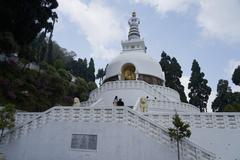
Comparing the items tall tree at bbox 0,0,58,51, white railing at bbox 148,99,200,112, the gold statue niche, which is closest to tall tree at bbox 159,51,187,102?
the gold statue niche

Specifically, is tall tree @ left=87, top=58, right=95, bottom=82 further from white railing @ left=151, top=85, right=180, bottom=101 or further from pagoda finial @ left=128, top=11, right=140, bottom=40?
white railing @ left=151, top=85, right=180, bottom=101

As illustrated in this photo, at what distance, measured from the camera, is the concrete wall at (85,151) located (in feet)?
29.4

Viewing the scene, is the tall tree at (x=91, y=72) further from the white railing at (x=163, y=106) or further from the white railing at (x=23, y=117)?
the white railing at (x=23, y=117)

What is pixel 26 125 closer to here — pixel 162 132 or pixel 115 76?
pixel 162 132

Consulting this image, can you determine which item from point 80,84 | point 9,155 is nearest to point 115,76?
point 80,84

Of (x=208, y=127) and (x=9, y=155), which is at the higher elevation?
(x=208, y=127)

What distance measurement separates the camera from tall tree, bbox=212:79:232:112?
96.1ft

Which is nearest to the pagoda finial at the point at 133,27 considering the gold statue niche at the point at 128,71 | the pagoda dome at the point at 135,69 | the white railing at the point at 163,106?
the pagoda dome at the point at 135,69

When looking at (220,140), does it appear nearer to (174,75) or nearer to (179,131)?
(179,131)

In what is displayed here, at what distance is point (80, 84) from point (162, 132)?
24593mm

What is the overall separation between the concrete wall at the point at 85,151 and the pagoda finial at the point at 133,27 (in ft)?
70.1

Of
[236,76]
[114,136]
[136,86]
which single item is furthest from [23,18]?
[236,76]

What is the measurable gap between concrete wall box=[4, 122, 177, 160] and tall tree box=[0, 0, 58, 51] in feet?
29.8

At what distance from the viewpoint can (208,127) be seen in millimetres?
9539
